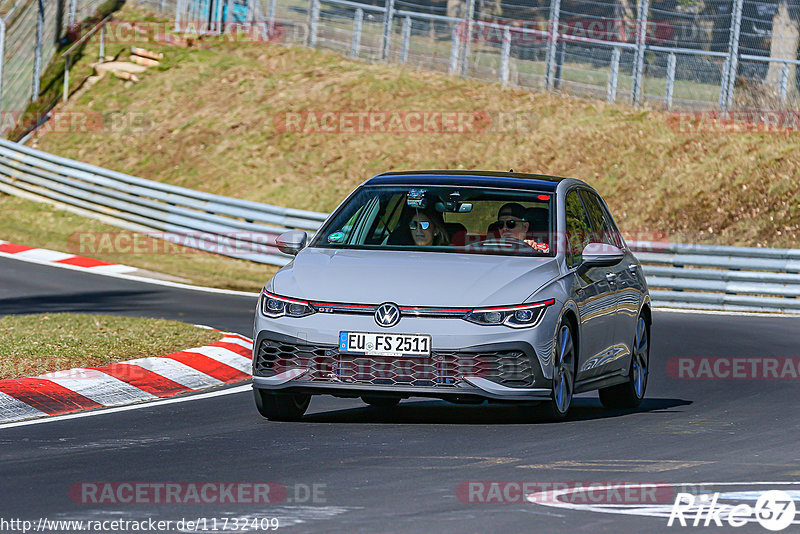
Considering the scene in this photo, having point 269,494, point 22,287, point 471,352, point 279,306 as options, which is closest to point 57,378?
point 279,306

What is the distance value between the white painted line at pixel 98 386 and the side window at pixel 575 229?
126 inches

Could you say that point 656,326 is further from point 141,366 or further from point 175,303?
point 141,366

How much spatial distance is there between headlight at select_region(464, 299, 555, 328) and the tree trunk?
19.8 meters

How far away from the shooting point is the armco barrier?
2150cm

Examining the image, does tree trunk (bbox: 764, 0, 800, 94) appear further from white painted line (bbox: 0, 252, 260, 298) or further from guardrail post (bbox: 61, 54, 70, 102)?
guardrail post (bbox: 61, 54, 70, 102)

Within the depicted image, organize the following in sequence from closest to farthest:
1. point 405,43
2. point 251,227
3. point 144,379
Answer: point 144,379
point 251,227
point 405,43

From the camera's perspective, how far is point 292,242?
992 cm

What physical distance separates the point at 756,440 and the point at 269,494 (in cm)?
350

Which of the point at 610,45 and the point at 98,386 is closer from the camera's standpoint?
the point at 98,386

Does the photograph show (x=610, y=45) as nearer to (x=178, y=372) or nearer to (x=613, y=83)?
(x=613, y=83)

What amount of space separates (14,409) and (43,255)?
1460cm

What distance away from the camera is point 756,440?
898 centimetres

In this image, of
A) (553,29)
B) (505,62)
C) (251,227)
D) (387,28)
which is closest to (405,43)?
(387,28)

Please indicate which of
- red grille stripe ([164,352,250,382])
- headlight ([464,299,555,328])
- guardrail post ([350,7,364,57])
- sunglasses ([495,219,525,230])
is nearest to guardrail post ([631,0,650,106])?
guardrail post ([350,7,364,57])
